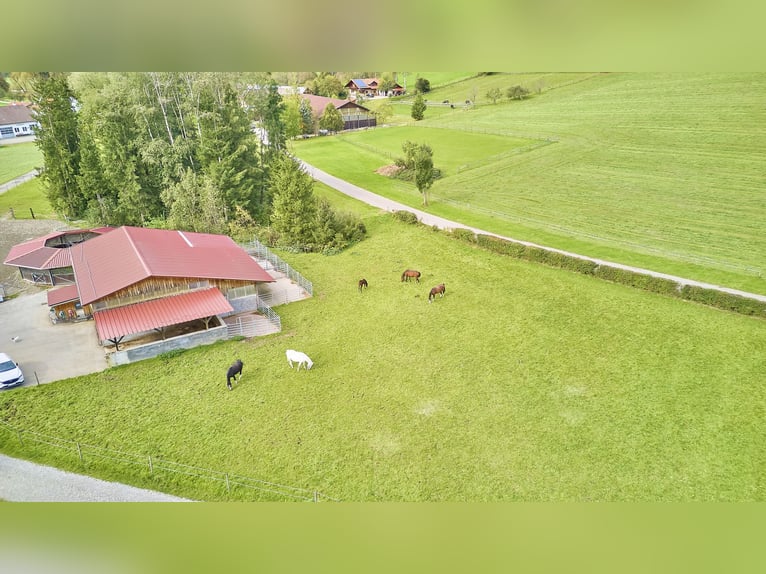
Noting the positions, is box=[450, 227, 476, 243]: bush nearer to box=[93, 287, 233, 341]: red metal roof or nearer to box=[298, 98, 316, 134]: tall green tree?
box=[93, 287, 233, 341]: red metal roof

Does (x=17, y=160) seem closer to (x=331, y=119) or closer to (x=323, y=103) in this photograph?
(x=323, y=103)

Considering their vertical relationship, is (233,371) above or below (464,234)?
below

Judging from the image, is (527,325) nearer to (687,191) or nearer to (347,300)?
(347,300)

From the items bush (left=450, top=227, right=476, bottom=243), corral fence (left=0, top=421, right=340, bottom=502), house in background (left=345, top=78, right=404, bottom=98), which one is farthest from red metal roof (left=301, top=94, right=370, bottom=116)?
corral fence (left=0, top=421, right=340, bottom=502)

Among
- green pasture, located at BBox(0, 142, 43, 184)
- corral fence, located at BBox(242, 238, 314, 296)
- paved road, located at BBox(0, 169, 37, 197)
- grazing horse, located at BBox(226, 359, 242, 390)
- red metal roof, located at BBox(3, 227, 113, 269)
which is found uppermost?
green pasture, located at BBox(0, 142, 43, 184)

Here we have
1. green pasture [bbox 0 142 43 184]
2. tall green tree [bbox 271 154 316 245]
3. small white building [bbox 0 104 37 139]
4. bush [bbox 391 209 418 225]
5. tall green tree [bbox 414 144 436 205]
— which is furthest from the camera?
small white building [bbox 0 104 37 139]

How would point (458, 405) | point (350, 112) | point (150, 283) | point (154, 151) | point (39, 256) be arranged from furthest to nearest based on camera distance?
1. point (350, 112)
2. point (154, 151)
3. point (39, 256)
4. point (150, 283)
5. point (458, 405)

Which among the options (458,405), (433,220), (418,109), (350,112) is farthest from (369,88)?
(458,405)
